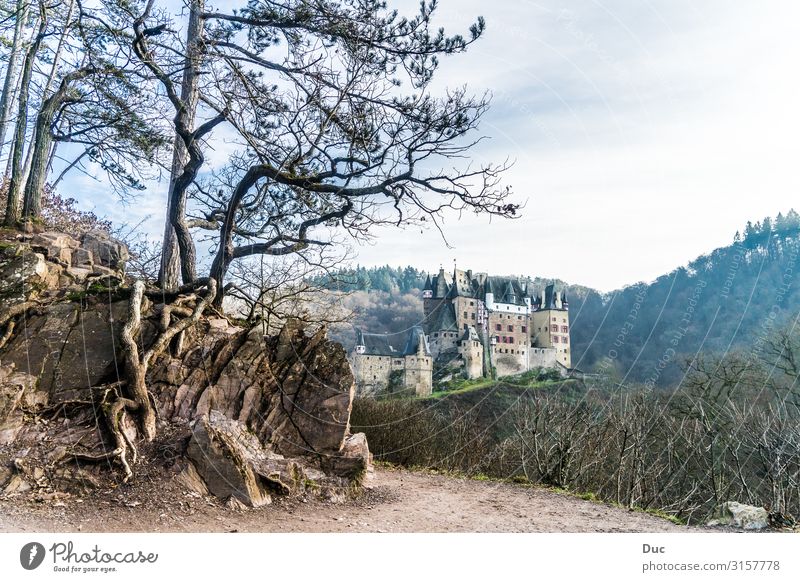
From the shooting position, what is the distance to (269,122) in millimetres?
8820

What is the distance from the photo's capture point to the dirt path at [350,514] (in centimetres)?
488

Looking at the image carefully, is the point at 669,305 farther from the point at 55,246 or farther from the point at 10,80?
the point at 10,80

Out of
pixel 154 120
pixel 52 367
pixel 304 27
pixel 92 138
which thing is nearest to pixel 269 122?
pixel 304 27

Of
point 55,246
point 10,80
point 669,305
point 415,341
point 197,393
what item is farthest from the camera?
point 669,305

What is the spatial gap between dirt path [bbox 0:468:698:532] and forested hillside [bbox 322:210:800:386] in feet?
Answer: 9.27

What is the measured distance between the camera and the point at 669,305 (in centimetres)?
1248

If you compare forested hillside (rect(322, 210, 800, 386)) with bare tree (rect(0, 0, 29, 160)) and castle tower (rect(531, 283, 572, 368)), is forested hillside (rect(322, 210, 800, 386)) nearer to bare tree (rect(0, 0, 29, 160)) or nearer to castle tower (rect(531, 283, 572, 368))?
castle tower (rect(531, 283, 572, 368))

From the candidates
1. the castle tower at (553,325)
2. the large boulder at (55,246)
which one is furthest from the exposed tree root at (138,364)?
the castle tower at (553,325)

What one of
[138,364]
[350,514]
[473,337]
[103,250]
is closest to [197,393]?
[138,364]

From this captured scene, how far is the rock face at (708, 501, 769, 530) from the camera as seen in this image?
5.80 metres

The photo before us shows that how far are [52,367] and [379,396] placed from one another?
7.86 m

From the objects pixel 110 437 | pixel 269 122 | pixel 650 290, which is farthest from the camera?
pixel 650 290

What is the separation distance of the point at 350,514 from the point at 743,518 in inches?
162
